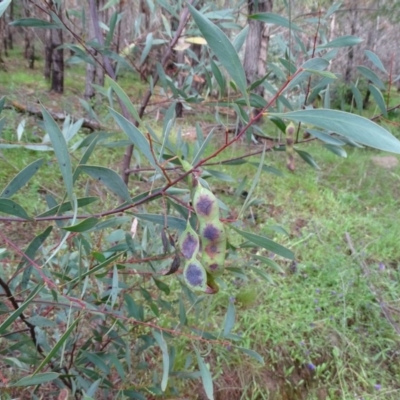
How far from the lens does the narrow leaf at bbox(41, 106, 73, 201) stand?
39 centimetres

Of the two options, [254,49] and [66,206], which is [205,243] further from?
[254,49]

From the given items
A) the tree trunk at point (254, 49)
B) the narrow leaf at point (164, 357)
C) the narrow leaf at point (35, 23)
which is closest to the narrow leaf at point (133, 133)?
the narrow leaf at point (164, 357)

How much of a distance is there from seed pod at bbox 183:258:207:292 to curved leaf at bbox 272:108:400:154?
0.16m

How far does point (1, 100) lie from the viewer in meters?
0.51

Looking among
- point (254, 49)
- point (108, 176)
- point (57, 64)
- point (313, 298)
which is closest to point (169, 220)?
point (108, 176)

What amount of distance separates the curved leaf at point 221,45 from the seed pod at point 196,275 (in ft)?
0.58

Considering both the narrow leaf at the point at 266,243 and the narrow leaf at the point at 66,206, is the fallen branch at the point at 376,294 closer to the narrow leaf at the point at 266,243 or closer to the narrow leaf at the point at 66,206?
the narrow leaf at the point at 266,243

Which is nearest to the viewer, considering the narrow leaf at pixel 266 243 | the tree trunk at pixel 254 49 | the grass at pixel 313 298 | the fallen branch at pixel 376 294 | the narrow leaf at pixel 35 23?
the narrow leaf at pixel 266 243

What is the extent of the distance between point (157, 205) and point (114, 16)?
1.27m

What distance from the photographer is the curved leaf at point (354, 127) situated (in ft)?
1.05

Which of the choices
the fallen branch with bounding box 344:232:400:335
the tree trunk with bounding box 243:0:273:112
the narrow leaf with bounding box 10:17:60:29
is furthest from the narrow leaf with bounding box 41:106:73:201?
the tree trunk with bounding box 243:0:273:112

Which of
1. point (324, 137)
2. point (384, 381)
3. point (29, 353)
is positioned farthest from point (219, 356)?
point (324, 137)

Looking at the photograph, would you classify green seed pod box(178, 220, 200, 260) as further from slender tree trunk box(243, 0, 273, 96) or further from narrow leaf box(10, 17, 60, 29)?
slender tree trunk box(243, 0, 273, 96)

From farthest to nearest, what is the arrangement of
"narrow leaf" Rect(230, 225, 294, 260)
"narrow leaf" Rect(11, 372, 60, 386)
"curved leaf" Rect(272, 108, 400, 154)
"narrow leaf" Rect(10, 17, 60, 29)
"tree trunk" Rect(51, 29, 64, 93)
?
"tree trunk" Rect(51, 29, 64, 93) → "narrow leaf" Rect(10, 17, 60, 29) → "narrow leaf" Rect(11, 372, 60, 386) → "narrow leaf" Rect(230, 225, 294, 260) → "curved leaf" Rect(272, 108, 400, 154)
